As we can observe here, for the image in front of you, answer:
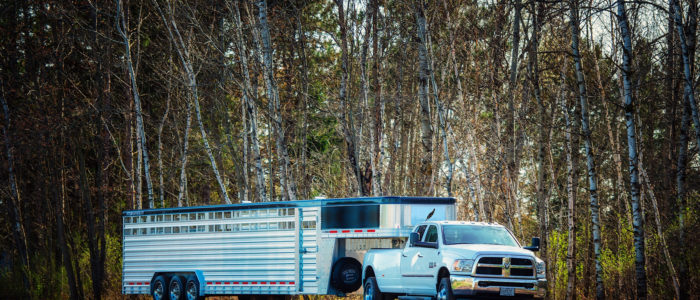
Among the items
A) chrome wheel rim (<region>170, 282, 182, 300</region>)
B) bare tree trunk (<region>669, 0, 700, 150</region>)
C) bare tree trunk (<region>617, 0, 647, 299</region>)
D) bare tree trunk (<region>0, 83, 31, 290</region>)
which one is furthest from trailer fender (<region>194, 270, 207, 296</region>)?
bare tree trunk (<region>669, 0, 700, 150</region>)

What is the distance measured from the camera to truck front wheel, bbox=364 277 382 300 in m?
17.6

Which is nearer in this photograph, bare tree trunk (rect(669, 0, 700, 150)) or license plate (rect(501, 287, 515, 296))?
license plate (rect(501, 287, 515, 296))

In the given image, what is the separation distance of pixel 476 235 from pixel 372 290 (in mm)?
2914

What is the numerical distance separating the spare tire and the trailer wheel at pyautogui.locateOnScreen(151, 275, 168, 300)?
5.44 meters

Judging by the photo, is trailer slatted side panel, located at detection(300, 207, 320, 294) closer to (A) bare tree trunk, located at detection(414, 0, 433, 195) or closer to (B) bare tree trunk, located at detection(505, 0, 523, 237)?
(B) bare tree trunk, located at detection(505, 0, 523, 237)

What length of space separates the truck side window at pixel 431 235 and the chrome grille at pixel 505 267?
4.93 ft

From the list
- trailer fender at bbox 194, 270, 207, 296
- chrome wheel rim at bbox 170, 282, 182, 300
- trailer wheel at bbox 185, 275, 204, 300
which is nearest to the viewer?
trailer fender at bbox 194, 270, 207, 296

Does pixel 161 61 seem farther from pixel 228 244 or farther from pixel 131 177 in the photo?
pixel 228 244

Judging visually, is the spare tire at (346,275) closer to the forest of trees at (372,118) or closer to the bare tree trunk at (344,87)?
the forest of trees at (372,118)

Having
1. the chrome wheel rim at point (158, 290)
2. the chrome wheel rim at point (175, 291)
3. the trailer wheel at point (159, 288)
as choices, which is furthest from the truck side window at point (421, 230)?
the chrome wheel rim at point (158, 290)

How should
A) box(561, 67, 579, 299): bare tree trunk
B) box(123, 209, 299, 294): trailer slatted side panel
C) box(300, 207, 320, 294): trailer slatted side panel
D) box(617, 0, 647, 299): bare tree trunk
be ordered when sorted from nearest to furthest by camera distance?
box(617, 0, 647, 299): bare tree trunk
box(300, 207, 320, 294): trailer slatted side panel
box(123, 209, 299, 294): trailer slatted side panel
box(561, 67, 579, 299): bare tree trunk

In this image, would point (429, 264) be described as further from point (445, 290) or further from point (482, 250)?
point (482, 250)

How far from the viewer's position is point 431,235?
642 inches

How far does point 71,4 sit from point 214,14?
4.94m
